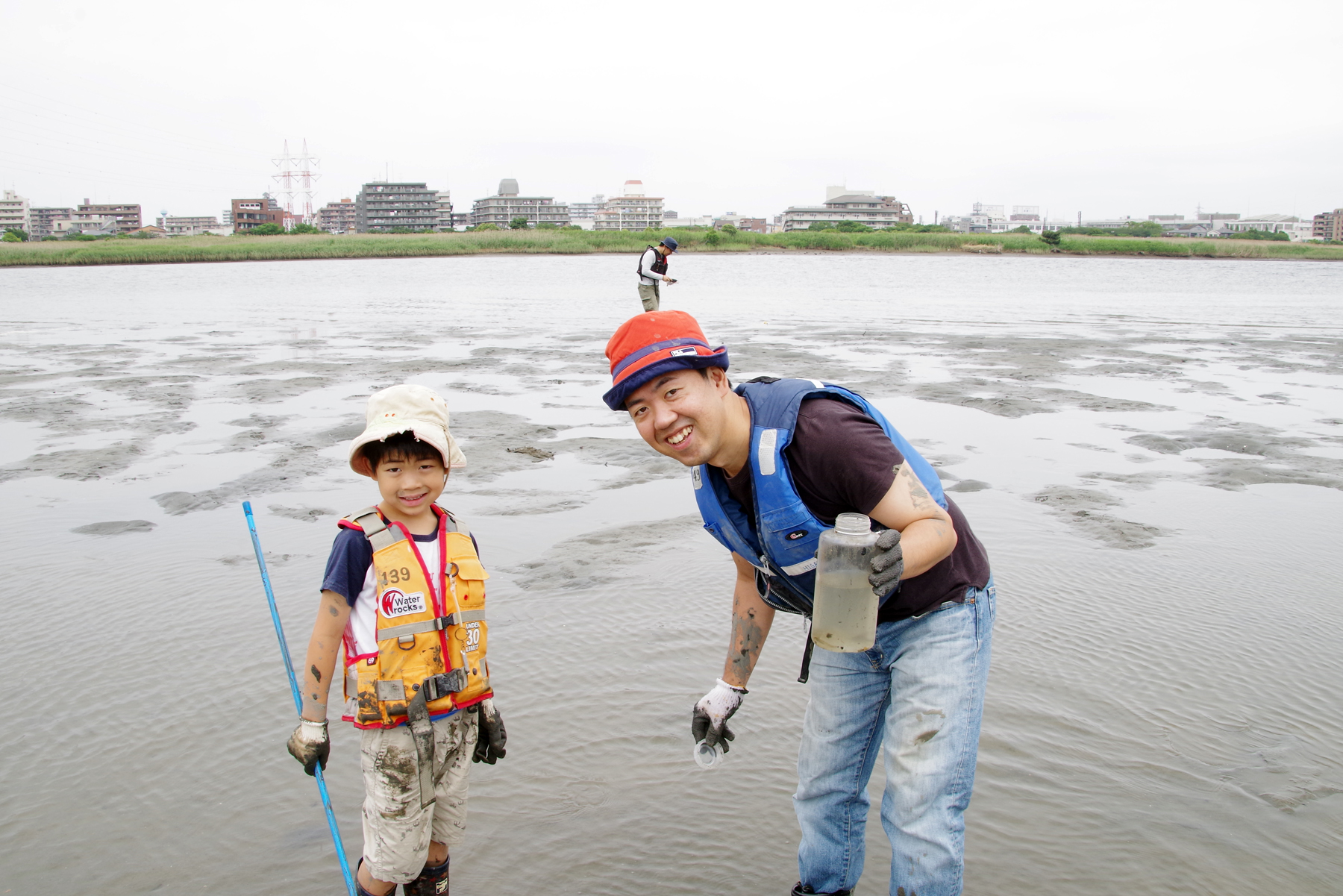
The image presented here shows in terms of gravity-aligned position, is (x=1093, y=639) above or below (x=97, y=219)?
below

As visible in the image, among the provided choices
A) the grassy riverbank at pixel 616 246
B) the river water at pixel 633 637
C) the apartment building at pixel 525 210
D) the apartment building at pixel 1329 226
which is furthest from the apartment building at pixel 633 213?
the river water at pixel 633 637

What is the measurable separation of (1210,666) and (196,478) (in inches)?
249

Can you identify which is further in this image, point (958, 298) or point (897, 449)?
point (958, 298)

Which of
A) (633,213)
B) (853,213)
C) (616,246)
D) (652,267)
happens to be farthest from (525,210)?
(652,267)

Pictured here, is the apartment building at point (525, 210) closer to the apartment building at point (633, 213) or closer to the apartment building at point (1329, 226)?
the apartment building at point (633, 213)

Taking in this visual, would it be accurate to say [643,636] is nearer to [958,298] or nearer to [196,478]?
[196,478]

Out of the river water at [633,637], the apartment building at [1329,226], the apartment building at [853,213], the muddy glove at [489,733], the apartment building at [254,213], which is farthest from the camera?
the apartment building at [1329,226]

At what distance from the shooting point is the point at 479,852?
2912 mm

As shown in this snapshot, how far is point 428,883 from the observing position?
2.60 meters

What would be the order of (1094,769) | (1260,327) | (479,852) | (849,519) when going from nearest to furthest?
(849,519) → (479,852) → (1094,769) → (1260,327)

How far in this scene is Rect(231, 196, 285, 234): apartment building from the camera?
161375 millimetres

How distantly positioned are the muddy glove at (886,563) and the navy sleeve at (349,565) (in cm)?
125

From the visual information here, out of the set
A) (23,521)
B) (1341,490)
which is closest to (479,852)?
(23,521)

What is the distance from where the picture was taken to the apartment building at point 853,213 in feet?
456
